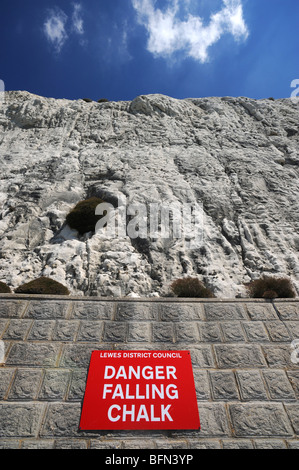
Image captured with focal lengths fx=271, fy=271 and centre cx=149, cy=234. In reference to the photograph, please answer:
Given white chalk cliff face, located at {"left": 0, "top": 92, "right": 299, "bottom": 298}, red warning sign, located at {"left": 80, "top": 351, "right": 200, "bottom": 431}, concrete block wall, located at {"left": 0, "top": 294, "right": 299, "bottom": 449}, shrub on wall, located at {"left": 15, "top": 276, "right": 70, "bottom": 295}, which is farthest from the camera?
white chalk cliff face, located at {"left": 0, "top": 92, "right": 299, "bottom": 298}

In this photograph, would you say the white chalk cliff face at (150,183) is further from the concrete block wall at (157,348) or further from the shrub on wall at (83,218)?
the concrete block wall at (157,348)

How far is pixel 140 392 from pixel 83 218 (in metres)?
7.36

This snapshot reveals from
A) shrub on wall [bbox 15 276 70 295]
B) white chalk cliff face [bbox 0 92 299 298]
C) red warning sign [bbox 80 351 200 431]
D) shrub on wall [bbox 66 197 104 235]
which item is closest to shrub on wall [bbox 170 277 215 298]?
white chalk cliff face [bbox 0 92 299 298]

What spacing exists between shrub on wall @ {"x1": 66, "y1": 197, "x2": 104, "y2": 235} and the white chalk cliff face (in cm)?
31

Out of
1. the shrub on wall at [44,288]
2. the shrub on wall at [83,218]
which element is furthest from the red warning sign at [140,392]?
the shrub on wall at [83,218]

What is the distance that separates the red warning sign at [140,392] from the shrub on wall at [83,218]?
588cm

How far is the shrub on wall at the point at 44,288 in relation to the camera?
759 cm

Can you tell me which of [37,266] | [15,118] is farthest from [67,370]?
[15,118]

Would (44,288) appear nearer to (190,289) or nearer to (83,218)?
(83,218)

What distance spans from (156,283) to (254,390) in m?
4.11

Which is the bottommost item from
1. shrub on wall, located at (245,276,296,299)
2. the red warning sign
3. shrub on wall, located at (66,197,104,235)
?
the red warning sign

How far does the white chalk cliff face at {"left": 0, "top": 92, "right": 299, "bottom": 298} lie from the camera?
926cm

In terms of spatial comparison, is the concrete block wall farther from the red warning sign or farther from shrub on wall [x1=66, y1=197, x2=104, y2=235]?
shrub on wall [x1=66, y1=197, x2=104, y2=235]

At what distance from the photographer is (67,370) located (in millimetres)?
5660
